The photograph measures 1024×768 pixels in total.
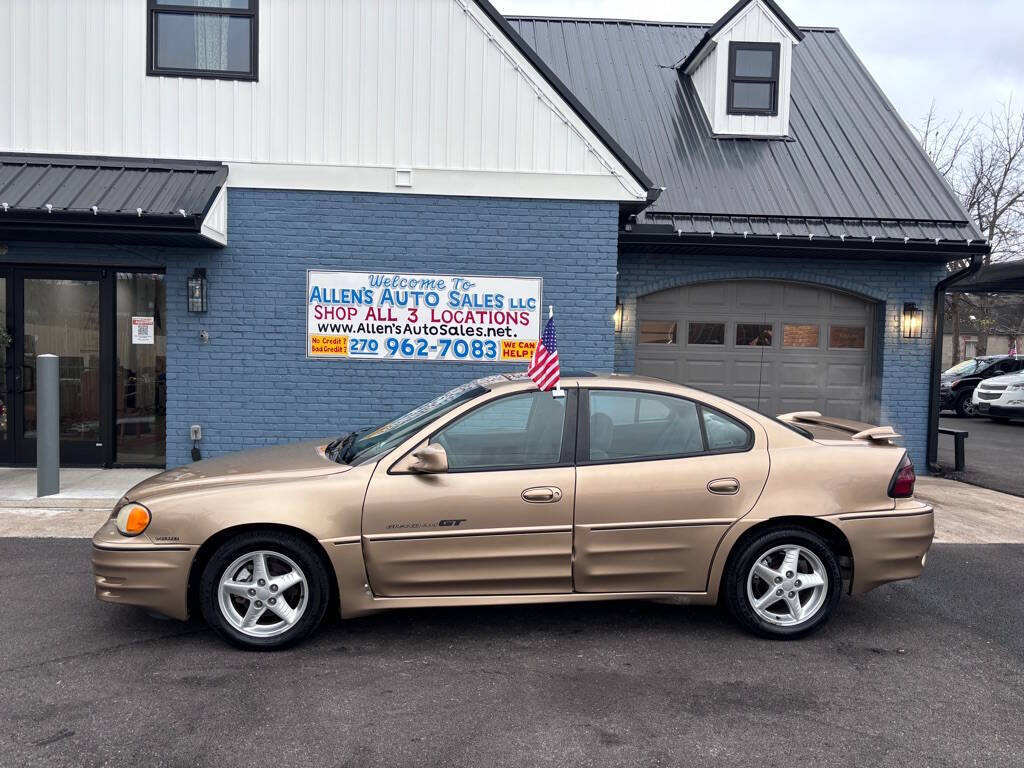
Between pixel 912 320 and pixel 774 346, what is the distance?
176 cm

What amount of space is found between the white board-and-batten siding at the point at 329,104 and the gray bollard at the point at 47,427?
256cm

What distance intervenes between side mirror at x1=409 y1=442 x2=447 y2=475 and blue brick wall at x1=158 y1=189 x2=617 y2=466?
4.86 meters

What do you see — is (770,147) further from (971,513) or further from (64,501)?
(64,501)

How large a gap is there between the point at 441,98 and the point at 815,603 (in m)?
6.70

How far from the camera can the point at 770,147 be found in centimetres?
1149

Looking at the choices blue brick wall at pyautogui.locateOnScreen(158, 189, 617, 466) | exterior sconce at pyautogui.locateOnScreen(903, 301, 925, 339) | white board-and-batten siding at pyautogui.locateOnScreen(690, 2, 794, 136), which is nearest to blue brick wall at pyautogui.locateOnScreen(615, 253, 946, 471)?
exterior sconce at pyautogui.locateOnScreen(903, 301, 925, 339)

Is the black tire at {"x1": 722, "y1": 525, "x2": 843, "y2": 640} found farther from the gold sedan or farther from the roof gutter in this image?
the roof gutter

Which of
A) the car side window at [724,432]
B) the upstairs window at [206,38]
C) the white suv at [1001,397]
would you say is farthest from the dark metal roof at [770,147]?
the white suv at [1001,397]

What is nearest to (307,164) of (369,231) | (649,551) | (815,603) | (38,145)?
(369,231)

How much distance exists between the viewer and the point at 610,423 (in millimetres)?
4660

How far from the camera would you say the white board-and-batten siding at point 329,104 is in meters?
8.82

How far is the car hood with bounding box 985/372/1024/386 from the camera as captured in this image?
1841 centimetres

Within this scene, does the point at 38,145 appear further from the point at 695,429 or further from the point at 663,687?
the point at 663,687

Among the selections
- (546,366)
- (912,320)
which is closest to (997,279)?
(912,320)
